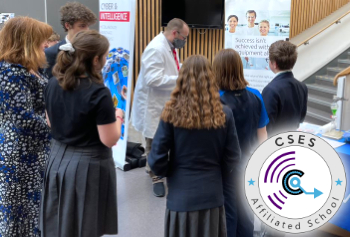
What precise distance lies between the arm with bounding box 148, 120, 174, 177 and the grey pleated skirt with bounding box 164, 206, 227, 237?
240 millimetres

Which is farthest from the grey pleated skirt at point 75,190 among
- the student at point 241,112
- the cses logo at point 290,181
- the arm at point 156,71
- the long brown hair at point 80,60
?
the arm at point 156,71

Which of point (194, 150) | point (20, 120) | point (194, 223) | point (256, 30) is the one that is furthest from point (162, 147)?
point (256, 30)

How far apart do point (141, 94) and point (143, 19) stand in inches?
123

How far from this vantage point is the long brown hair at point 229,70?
2.11 meters

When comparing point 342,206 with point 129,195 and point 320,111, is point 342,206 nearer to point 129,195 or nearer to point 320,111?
point 129,195

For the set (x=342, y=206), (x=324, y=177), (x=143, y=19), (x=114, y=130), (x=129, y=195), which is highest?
(x=143, y=19)

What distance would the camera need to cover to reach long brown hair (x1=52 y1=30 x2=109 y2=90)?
6.17 ft

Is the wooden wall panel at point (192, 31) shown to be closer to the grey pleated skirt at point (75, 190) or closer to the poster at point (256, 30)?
the poster at point (256, 30)

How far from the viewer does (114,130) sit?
1.94m

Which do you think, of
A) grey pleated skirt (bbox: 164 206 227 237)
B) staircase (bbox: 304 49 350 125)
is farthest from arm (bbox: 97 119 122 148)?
staircase (bbox: 304 49 350 125)

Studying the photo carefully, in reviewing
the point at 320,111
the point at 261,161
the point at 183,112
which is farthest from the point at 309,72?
the point at 183,112

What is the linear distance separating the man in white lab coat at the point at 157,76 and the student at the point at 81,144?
1393mm

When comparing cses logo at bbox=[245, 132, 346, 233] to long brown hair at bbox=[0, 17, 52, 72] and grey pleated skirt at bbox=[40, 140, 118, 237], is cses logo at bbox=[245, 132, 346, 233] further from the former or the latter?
long brown hair at bbox=[0, 17, 52, 72]

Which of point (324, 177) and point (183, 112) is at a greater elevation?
point (183, 112)
